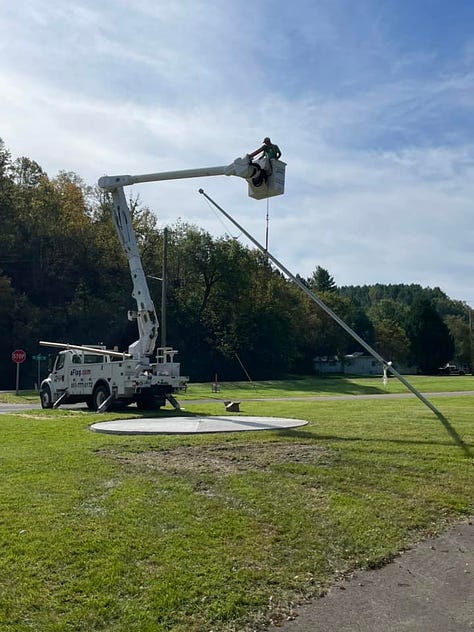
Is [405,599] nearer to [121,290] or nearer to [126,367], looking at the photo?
[126,367]

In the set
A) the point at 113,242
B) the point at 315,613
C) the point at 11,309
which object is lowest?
the point at 315,613

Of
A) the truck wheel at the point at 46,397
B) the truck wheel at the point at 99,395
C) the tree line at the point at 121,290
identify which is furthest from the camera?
the tree line at the point at 121,290

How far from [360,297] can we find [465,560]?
19144 centimetres

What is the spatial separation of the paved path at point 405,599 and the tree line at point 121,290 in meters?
46.4

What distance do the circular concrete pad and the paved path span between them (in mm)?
7150

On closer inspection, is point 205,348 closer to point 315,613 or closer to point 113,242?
point 113,242

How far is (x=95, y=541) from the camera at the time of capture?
625cm

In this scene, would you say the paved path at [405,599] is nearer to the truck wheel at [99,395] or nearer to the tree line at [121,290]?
the truck wheel at [99,395]

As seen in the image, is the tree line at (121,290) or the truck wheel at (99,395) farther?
the tree line at (121,290)

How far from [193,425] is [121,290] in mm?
44110

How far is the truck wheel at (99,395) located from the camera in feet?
71.4

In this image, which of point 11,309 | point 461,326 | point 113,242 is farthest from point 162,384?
point 461,326

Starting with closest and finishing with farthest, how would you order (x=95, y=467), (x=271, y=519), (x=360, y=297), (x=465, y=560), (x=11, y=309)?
(x=465, y=560)
(x=271, y=519)
(x=95, y=467)
(x=11, y=309)
(x=360, y=297)

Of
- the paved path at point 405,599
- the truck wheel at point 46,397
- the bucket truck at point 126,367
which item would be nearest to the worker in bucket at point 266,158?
the bucket truck at point 126,367
